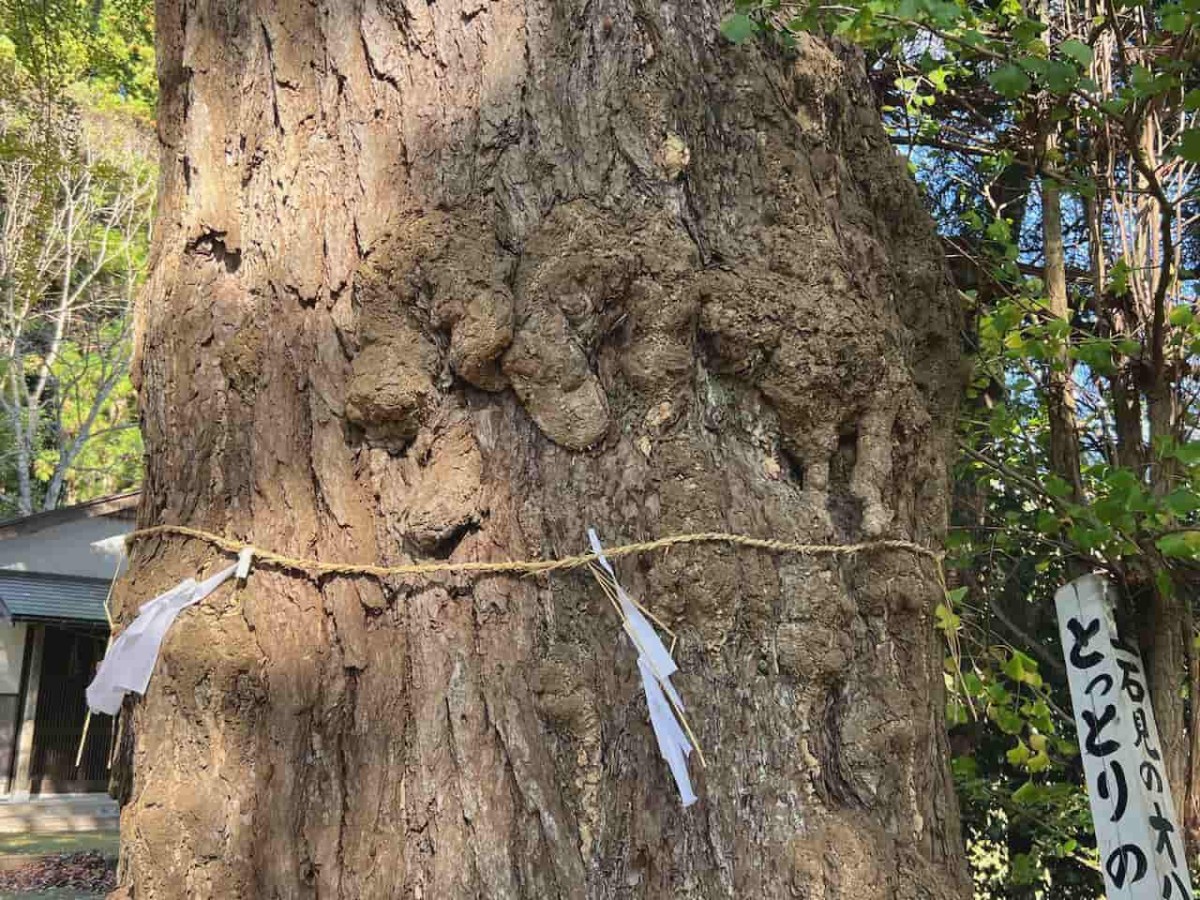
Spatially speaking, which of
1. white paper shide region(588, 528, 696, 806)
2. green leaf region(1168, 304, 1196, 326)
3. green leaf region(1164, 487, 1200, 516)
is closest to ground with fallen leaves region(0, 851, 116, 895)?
white paper shide region(588, 528, 696, 806)

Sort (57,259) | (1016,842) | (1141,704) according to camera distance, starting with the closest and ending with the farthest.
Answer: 1. (1141,704)
2. (1016,842)
3. (57,259)

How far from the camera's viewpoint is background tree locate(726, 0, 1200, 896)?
2.75 m

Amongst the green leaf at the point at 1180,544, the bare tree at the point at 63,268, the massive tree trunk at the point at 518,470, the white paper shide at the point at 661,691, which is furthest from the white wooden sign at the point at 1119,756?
the bare tree at the point at 63,268

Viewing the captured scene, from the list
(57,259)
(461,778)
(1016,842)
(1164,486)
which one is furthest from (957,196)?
(57,259)

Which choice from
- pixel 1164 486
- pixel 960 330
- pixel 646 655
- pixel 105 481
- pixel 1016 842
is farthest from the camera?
pixel 105 481

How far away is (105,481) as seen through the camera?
17484mm

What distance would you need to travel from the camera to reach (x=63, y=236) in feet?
45.3

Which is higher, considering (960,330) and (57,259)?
(57,259)

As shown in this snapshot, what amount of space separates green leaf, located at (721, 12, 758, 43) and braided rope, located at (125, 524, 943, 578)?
904 mm

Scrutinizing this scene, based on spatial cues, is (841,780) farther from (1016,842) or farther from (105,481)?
(105,481)

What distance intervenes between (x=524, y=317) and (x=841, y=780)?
0.91m

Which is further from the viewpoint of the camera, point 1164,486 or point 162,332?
point 1164,486

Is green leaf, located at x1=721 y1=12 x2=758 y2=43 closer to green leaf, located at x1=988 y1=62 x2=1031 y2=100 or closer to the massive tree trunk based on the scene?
the massive tree trunk

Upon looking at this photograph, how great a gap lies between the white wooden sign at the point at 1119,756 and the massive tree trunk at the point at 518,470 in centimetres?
111
